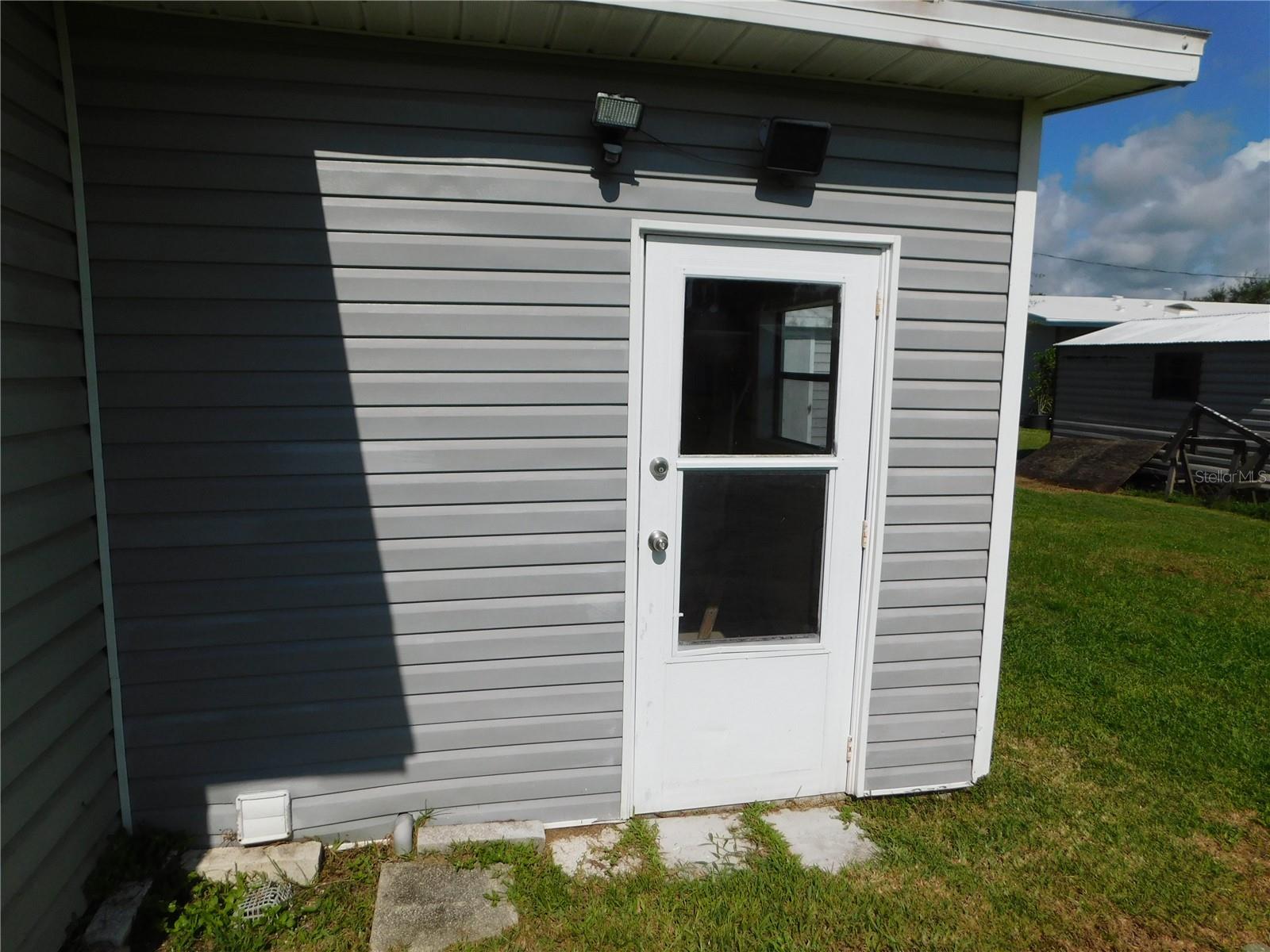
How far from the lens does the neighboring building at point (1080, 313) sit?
21797mm

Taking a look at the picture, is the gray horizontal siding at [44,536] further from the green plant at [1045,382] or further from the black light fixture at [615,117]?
the green plant at [1045,382]

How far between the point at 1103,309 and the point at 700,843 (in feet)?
84.8

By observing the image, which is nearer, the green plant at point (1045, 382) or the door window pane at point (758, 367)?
the door window pane at point (758, 367)

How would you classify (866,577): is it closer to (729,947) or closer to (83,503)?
(729,947)

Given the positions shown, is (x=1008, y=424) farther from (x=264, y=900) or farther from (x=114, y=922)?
(x=114, y=922)

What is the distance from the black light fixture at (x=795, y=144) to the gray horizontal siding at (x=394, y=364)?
0.27 ft

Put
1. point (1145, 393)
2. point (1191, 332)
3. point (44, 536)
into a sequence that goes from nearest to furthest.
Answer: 1. point (44, 536)
2. point (1191, 332)
3. point (1145, 393)

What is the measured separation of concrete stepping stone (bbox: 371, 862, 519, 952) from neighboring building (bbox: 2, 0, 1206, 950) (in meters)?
0.22

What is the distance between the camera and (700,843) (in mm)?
2648

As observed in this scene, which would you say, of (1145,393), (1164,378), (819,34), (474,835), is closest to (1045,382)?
(1145,393)

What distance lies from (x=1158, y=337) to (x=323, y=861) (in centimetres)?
1362

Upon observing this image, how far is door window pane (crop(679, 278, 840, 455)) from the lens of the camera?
2.60 m

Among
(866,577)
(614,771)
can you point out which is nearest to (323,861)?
(614,771)

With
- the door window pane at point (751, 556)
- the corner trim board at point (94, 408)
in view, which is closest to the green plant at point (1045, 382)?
the door window pane at point (751, 556)
